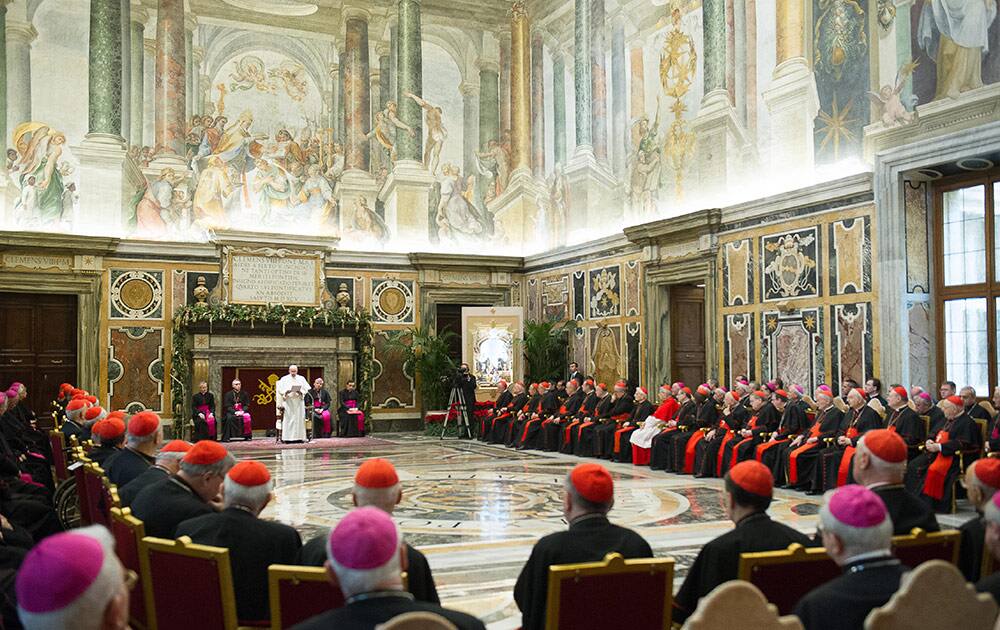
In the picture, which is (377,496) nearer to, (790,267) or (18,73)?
(790,267)

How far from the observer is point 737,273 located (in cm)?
1486

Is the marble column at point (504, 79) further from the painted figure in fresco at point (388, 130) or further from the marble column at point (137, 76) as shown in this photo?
the marble column at point (137, 76)

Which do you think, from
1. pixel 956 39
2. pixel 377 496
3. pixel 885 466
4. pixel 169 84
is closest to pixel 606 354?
pixel 956 39

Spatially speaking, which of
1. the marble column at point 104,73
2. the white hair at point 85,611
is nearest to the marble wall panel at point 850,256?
the white hair at point 85,611

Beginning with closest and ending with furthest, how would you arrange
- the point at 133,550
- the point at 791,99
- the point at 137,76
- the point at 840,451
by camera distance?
the point at 133,550 < the point at 840,451 < the point at 791,99 < the point at 137,76

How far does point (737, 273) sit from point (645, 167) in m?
3.81

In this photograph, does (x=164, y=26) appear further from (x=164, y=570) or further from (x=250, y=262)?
(x=164, y=570)

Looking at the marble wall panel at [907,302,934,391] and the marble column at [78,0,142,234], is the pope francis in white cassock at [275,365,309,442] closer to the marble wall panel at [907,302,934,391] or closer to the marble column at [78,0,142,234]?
the marble column at [78,0,142,234]

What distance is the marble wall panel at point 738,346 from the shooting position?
1452cm

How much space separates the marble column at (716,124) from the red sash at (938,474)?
22.1ft

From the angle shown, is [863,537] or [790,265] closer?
[863,537]

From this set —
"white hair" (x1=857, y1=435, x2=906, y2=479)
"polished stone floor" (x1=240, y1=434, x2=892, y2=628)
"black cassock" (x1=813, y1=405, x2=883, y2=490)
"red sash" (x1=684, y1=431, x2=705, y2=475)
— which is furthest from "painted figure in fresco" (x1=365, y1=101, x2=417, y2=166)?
"white hair" (x1=857, y1=435, x2=906, y2=479)

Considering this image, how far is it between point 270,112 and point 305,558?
60.7ft

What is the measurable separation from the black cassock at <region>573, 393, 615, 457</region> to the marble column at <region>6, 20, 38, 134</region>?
42.1 ft
